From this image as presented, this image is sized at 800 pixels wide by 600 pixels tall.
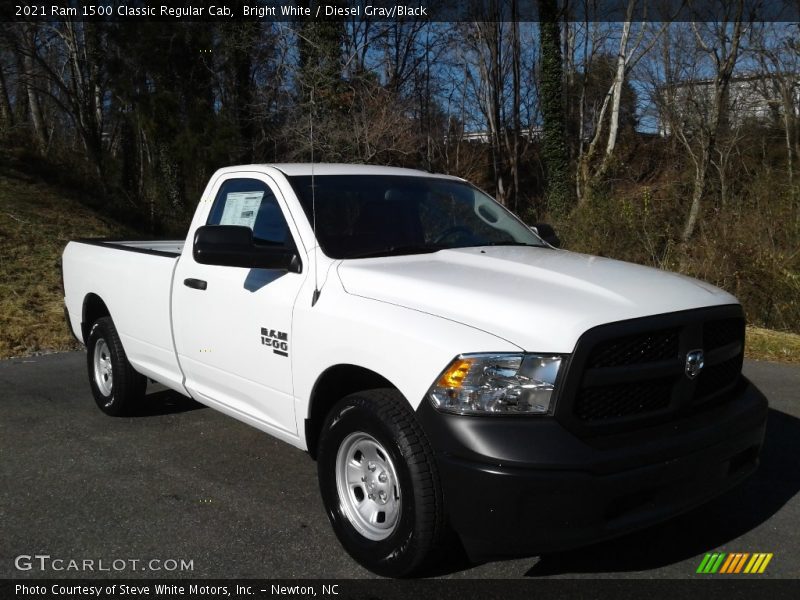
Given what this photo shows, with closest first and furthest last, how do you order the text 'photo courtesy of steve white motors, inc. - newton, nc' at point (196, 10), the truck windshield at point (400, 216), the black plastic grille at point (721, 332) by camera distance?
the black plastic grille at point (721, 332) < the truck windshield at point (400, 216) < the text 'photo courtesy of steve white motors, inc. - newton, nc' at point (196, 10)

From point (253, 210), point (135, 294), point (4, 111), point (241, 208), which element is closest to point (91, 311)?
point (135, 294)

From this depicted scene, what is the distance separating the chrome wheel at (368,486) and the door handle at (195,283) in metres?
1.55

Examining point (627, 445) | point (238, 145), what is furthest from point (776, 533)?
point (238, 145)

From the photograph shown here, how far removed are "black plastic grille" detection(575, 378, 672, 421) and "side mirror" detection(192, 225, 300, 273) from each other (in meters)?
1.64

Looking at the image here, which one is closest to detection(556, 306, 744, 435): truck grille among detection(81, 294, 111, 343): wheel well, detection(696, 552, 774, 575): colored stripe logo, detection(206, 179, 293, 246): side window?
detection(696, 552, 774, 575): colored stripe logo

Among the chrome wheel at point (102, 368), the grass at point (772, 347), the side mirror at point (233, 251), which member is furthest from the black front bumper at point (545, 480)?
the grass at point (772, 347)

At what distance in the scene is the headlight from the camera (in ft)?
9.42

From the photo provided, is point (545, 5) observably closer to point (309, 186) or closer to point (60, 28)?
point (60, 28)

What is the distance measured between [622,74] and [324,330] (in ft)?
95.8

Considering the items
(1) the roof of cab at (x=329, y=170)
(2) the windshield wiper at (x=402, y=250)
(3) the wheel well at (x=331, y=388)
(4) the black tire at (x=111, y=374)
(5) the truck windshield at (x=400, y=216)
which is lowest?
(4) the black tire at (x=111, y=374)

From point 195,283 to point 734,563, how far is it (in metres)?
3.27

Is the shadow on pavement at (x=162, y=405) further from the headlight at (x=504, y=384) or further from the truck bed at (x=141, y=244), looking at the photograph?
the headlight at (x=504, y=384)

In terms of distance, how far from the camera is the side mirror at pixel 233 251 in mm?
3744
